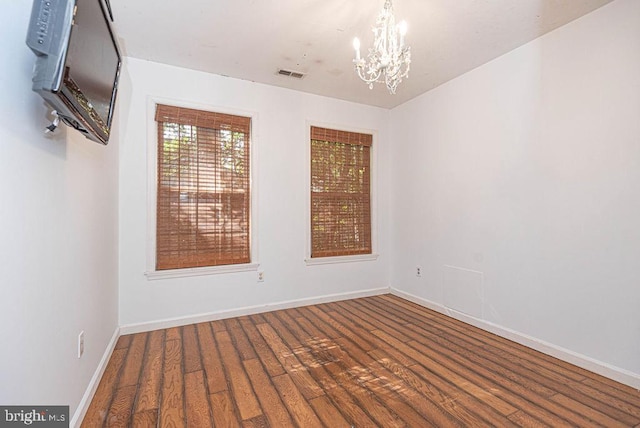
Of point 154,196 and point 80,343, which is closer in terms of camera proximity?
point 80,343

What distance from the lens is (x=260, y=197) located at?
139 inches

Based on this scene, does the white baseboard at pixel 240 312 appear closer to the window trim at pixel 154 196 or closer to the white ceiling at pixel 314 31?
the window trim at pixel 154 196

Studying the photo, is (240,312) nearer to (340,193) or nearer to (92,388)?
(92,388)

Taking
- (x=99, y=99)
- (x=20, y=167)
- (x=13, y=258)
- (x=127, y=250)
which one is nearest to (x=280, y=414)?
(x=13, y=258)

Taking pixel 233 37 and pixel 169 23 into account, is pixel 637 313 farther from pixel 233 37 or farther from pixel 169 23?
pixel 169 23

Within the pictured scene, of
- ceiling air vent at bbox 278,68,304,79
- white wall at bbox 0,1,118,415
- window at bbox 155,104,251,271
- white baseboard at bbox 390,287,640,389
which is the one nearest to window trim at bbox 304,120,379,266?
ceiling air vent at bbox 278,68,304,79

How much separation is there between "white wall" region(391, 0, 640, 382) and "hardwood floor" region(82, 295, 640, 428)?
386 millimetres

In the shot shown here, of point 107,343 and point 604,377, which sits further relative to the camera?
point 107,343

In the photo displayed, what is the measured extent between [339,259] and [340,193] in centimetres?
Answer: 89

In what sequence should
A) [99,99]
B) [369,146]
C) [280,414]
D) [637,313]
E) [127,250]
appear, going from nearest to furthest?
[99,99] < [280,414] < [637,313] < [127,250] < [369,146]

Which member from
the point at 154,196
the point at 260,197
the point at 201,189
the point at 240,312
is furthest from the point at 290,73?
the point at 240,312

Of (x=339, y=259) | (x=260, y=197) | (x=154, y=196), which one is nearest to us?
(x=154, y=196)

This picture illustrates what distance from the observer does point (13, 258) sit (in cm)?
112

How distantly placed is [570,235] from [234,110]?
3.40 meters
